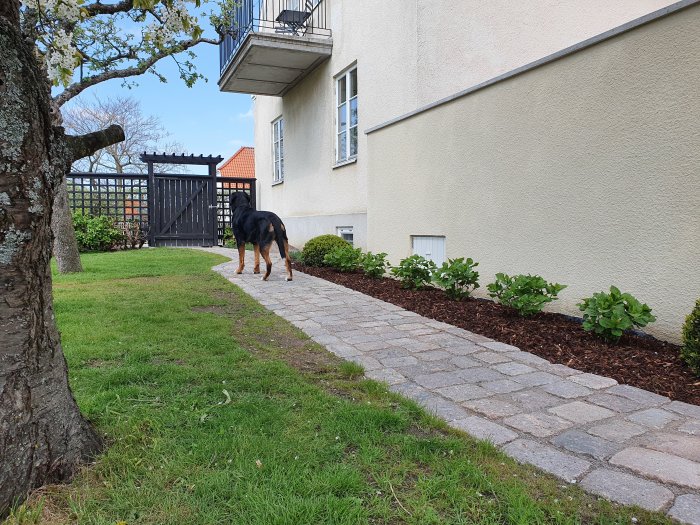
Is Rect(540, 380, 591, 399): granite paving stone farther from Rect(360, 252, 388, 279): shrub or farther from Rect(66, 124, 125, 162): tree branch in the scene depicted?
Rect(360, 252, 388, 279): shrub

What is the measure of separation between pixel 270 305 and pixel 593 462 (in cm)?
395

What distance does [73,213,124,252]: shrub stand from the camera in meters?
12.8

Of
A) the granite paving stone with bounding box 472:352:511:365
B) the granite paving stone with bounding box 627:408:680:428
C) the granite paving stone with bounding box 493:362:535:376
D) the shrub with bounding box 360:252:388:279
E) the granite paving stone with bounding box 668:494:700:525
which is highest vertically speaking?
the shrub with bounding box 360:252:388:279

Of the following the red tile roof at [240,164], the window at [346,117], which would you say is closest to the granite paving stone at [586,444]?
the window at [346,117]

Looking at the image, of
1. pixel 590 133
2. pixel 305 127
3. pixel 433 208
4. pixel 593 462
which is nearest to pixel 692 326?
pixel 593 462

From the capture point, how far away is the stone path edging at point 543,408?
1.90m

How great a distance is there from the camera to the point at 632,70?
3721 millimetres

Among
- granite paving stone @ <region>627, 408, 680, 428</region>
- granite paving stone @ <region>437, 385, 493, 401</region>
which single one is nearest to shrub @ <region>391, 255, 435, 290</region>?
granite paving stone @ <region>437, 385, 493, 401</region>

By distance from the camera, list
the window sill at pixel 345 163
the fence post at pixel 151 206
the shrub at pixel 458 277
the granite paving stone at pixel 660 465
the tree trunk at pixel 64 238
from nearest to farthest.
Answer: the granite paving stone at pixel 660 465
the shrub at pixel 458 277
the tree trunk at pixel 64 238
the window sill at pixel 345 163
the fence post at pixel 151 206

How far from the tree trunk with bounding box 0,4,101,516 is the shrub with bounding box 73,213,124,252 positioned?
1248 centimetres

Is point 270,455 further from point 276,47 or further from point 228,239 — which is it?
point 228,239

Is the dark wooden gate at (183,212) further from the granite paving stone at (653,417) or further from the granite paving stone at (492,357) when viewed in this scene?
the granite paving stone at (653,417)

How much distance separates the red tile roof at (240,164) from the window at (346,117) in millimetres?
16863

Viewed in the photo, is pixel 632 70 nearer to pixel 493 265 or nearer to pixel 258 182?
pixel 493 265
